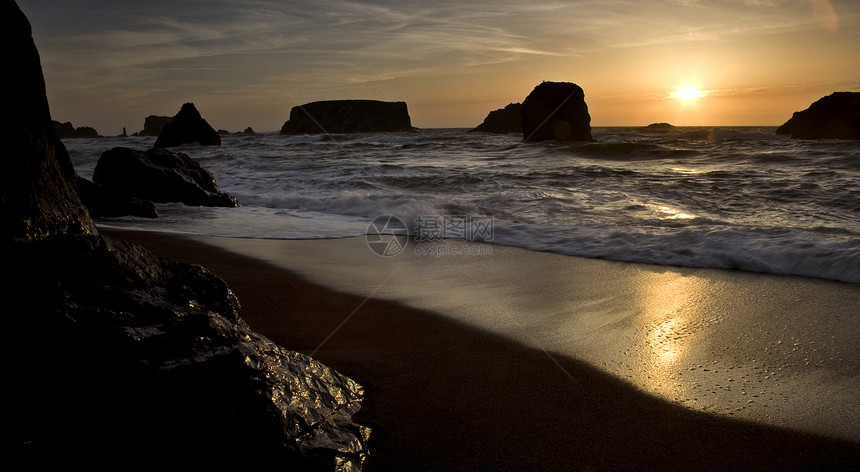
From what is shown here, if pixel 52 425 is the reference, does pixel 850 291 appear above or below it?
below

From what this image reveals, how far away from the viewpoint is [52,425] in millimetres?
1438

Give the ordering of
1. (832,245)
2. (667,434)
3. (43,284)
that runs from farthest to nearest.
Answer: (832,245)
(667,434)
(43,284)

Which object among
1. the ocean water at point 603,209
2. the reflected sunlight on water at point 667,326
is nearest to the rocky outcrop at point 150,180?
the ocean water at point 603,209

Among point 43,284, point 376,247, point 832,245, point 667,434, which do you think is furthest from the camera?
point 376,247

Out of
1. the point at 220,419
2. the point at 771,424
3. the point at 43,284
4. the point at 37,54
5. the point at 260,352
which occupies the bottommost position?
the point at 771,424

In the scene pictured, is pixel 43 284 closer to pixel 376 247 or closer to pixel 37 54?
pixel 37 54

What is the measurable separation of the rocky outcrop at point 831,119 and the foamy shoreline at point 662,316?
Answer: 35.3 m

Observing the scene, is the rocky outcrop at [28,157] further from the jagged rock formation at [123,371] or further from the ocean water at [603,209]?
Result: the ocean water at [603,209]

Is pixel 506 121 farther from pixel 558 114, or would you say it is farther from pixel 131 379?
pixel 131 379

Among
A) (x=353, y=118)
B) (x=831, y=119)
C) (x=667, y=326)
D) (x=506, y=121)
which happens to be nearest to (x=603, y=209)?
(x=667, y=326)

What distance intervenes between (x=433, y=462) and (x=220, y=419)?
771 mm

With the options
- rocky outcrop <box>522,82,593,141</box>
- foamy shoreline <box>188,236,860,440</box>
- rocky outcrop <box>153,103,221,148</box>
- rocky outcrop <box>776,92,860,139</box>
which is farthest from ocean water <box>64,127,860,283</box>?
rocky outcrop <box>153,103,221,148</box>

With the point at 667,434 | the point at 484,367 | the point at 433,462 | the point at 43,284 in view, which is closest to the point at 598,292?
the point at 484,367

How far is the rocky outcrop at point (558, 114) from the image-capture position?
38.2 meters
